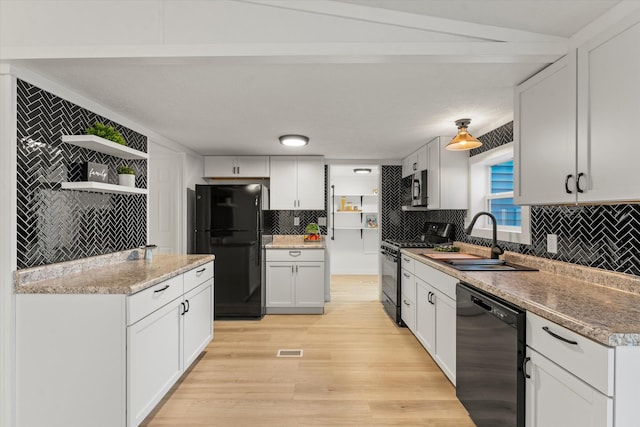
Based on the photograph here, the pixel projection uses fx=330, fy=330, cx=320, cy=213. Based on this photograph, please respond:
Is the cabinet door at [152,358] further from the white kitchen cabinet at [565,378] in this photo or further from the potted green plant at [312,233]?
the potted green plant at [312,233]

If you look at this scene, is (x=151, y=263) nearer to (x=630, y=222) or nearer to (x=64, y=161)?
(x=64, y=161)

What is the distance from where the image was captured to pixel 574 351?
1214 millimetres

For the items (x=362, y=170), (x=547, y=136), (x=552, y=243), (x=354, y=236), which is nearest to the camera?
(x=547, y=136)

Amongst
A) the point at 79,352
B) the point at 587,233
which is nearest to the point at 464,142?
the point at 587,233

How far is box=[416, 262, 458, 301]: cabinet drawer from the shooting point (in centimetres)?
235

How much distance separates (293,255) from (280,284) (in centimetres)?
41

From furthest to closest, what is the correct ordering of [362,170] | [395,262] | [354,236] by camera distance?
[354,236] → [362,170] → [395,262]

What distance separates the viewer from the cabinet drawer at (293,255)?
4.31 m

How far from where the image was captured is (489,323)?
1752mm

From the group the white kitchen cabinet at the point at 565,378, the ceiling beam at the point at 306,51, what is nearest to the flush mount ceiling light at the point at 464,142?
the ceiling beam at the point at 306,51

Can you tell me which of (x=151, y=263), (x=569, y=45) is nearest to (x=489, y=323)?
(x=569, y=45)

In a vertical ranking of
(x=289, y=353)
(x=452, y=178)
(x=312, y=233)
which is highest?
Answer: (x=452, y=178)

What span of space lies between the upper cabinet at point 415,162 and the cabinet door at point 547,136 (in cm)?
179

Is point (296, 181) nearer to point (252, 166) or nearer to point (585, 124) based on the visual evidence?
point (252, 166)
